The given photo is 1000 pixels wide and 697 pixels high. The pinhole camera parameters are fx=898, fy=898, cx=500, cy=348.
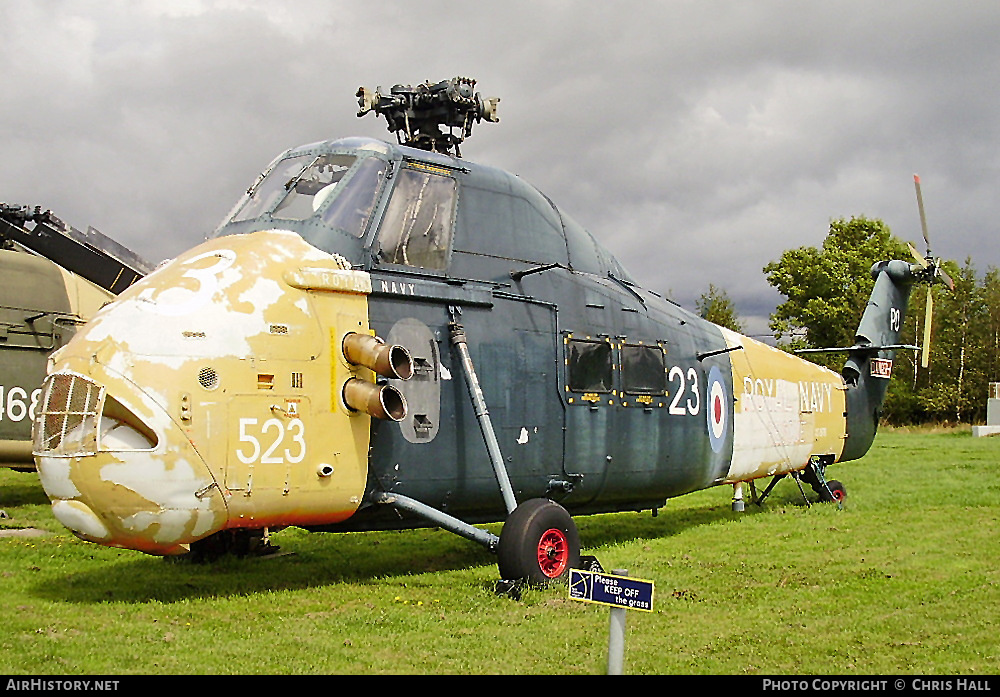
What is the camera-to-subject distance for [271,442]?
7.41m

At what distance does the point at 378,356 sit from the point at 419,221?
6.72ft

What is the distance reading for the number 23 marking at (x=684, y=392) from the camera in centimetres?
1156

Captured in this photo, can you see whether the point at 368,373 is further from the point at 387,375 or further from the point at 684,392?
the point at 684,392

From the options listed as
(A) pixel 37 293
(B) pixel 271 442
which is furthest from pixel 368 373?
(A) pixel 37 293

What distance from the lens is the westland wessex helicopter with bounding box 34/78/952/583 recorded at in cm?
696

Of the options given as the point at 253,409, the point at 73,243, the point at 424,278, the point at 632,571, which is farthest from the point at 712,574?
the point at 73,243

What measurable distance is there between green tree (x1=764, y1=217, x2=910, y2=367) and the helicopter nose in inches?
1831

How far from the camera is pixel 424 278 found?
8.86 m

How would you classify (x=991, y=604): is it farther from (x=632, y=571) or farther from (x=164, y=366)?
(x=164, y=366)

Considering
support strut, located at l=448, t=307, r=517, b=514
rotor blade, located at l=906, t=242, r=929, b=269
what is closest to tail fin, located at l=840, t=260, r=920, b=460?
rotor blade, located at l=906, t=242, r=929, b=269

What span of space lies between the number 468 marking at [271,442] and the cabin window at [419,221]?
6.52 feet

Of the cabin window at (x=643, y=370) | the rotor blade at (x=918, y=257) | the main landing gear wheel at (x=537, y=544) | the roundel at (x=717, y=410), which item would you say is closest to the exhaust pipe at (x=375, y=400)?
the main landing gear wheel at (x=537, y=544)

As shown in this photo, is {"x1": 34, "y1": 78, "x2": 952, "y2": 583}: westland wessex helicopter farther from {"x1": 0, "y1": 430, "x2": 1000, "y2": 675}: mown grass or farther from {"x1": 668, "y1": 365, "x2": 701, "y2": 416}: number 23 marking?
{"x1": 0, "y1": 430, "x2": 1000, "y2": 675}: mown grass

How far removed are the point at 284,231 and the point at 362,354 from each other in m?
1.56
